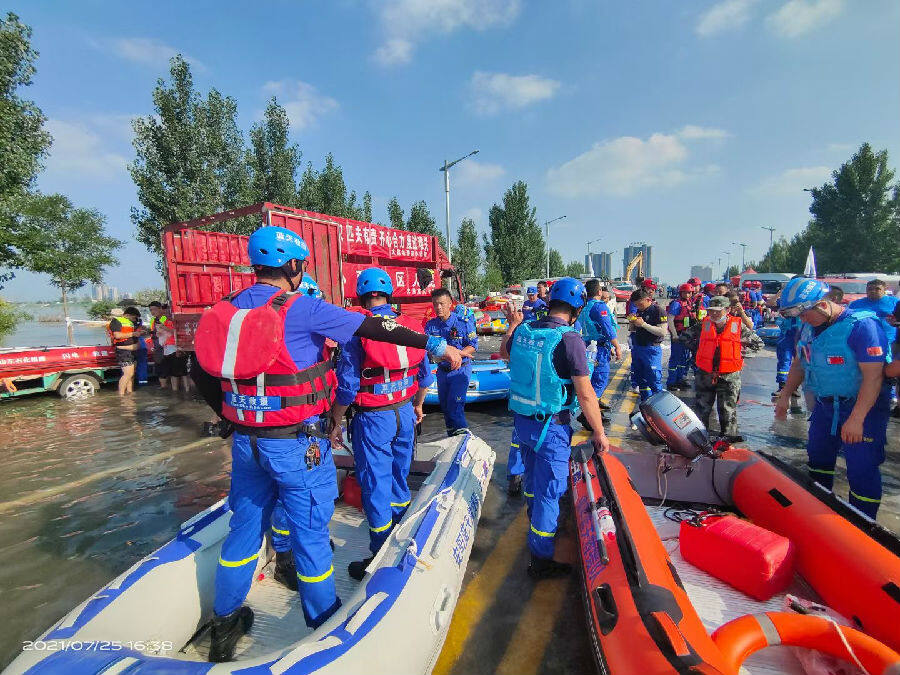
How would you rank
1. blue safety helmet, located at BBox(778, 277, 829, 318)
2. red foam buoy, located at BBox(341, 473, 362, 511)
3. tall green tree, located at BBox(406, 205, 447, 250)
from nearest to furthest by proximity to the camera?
blue safety helmet, located at BBox(778, 277, 829, 318) < red foam buoy, located at BBox(341, 473, 362, 511) < tall green tree, located at BBox(406, 205, 447, 250)

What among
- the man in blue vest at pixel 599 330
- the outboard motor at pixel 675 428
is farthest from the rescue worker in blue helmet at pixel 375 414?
the man in blue vest at pixel 599 330

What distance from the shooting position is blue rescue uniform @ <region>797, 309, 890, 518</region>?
2867 millimetres

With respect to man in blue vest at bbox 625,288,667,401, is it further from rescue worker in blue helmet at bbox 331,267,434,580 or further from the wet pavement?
rescue worker in blue helmet at bbox 331,267,434,580

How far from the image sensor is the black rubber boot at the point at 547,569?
271cm

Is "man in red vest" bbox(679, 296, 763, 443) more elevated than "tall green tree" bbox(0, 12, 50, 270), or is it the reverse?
"tall green tree" bbox(0, 12, 50, 270)

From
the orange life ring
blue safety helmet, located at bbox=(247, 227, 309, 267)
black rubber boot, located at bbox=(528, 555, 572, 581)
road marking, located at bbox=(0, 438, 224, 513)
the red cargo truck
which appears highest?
the red cargo truck

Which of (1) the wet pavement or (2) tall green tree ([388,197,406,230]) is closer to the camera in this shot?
(1) the wet pavement

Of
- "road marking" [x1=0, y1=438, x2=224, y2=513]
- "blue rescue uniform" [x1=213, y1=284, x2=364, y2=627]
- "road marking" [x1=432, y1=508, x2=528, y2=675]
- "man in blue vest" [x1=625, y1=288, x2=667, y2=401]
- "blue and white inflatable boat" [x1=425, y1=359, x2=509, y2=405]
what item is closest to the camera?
"blue rescue uniform" [x1=213, y1=284, x2=364, y2=627]

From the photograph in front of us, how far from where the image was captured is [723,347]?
Result: 185 inches

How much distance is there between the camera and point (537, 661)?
2115mm

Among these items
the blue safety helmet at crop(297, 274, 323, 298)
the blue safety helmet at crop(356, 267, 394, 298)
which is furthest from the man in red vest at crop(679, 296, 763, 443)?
the blue safety helmet at crop(297, 274, 323, 298)

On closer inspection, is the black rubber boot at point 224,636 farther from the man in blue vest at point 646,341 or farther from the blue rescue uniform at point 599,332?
the man in blue vest at point 646,341

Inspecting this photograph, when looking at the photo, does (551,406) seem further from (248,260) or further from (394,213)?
(394,213)

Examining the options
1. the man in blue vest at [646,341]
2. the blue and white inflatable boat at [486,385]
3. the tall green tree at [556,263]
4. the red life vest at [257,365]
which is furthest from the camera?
the tall green tree at [556,263]
